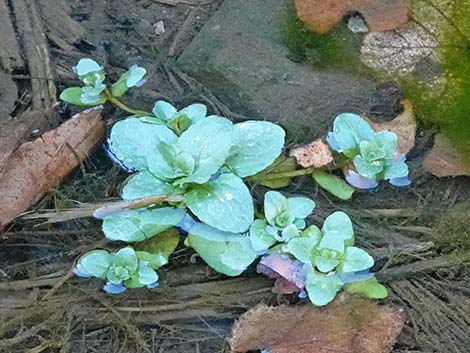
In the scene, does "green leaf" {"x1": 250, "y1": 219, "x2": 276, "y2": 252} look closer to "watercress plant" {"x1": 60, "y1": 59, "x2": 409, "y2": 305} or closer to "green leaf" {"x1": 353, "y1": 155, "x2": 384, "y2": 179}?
"watercress plant" {"x1": 60, "y1": 59, "x2": 409, "y2": 305}

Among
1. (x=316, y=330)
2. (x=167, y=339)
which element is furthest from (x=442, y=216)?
(x=167, y=339)

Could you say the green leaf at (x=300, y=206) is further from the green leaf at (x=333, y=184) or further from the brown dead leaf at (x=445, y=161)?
the brown dead leaf at (x=445, y=161)

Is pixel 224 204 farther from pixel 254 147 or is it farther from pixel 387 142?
pixel 387 142

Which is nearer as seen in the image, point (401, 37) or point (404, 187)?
point (404, 187)

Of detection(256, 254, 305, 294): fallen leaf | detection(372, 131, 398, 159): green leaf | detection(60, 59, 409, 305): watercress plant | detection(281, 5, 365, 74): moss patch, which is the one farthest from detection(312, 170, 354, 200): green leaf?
detection(281, 5, 365, 74): moss patch

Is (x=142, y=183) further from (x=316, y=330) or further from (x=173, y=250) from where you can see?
(x=316, y=330)

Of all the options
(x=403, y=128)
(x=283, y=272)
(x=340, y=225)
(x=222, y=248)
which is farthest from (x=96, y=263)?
(x=403, y=128)
